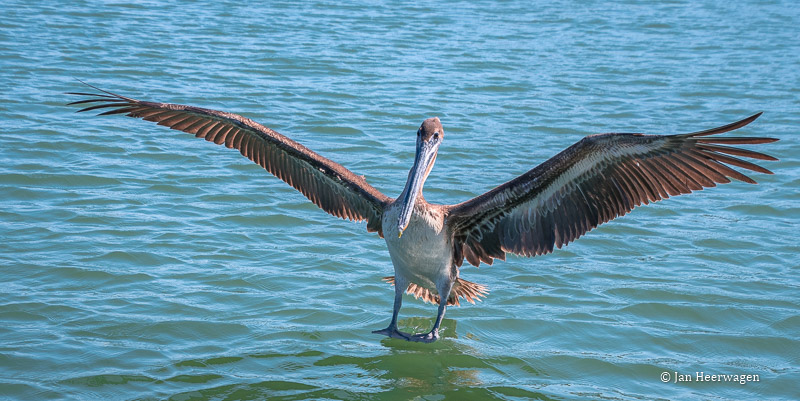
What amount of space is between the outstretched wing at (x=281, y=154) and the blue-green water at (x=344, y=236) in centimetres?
87

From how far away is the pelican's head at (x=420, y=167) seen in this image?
263 inches

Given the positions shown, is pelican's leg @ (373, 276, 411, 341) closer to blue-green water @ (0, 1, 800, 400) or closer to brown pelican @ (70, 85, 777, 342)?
brown pelican @ (70, 85, 777, 342)

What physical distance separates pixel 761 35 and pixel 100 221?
51.5 ft

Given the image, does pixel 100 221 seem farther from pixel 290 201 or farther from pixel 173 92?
pixel 173 92

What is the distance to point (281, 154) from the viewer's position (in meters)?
8.22

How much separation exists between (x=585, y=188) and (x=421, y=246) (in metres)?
1.34

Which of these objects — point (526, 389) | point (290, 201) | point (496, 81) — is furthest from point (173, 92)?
point (526, 389)

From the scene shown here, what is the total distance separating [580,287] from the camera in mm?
8734

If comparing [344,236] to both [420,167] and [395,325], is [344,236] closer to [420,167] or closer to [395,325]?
[395,325]

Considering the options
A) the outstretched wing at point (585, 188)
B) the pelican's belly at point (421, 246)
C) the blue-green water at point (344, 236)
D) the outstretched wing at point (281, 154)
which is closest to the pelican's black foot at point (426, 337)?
the blue-green water at point (344, 236)

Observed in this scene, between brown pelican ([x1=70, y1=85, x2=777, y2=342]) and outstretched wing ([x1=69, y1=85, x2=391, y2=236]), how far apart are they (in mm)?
12

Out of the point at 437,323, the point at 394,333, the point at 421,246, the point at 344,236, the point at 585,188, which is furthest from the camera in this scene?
the point at 344,236

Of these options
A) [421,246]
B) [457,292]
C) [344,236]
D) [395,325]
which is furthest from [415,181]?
[344,236]

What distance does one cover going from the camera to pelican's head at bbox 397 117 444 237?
668 centimetres
